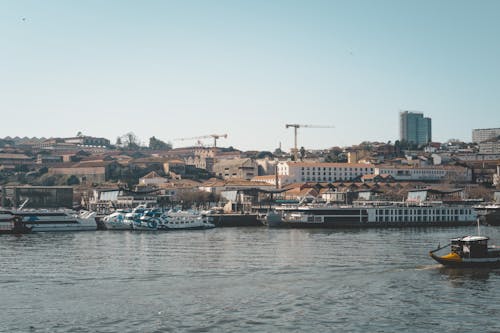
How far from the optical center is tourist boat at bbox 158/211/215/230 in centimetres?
5681

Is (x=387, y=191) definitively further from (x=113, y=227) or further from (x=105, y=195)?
(x=113, y=227)

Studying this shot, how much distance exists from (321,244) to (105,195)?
5076cm

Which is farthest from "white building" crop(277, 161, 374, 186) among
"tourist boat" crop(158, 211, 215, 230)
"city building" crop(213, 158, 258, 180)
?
"tourist boat" crop(158, 211, 215, 230)

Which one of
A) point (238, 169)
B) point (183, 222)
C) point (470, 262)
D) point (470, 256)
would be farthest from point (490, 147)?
point (470, 262)

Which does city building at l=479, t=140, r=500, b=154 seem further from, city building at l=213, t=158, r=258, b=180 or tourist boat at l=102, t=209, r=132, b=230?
tourist boat at l=102, t=209, r=132, b=230

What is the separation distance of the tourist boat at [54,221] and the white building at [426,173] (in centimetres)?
5803

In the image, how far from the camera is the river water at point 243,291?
19.5 metres

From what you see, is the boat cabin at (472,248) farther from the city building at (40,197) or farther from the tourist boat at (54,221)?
the city building at (40,197)

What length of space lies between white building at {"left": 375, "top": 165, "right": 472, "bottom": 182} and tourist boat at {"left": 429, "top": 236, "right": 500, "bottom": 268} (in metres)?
75.8

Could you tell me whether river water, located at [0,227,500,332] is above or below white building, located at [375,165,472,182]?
below

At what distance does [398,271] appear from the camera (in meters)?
27.9

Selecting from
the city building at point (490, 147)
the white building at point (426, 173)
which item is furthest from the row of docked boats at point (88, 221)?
the city building at point (490, 147)

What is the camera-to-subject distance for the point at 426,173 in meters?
108

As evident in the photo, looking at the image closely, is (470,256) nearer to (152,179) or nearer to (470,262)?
(470,262)
